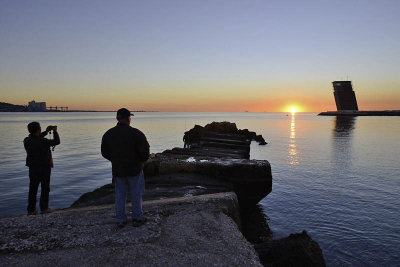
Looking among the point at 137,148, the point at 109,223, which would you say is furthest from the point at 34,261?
the point at 137,148

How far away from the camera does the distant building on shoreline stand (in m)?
176

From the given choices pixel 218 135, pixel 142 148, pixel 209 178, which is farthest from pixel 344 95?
pixel 142 148

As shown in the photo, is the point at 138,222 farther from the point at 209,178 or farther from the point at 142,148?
the point at 209,178

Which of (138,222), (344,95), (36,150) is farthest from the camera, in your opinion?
(344,95)

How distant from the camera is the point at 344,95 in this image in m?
178

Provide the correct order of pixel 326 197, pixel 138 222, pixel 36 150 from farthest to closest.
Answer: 1. pixel 326 197
2. pixel 36 150
3. pixel 138 222

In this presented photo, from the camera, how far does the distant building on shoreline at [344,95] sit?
176 meters

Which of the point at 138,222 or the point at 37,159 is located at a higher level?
the point at 37,159

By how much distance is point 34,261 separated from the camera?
376 centimetres

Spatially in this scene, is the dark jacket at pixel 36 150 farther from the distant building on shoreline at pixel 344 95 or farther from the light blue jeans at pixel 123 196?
the distant building on shoreline at pixel 344 95

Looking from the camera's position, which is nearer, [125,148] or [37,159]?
[125,148]

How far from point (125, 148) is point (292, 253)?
12.7 feet

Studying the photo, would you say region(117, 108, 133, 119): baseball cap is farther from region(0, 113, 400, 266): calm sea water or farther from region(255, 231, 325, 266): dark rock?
region(0, 113, 400, 266): calm sea water

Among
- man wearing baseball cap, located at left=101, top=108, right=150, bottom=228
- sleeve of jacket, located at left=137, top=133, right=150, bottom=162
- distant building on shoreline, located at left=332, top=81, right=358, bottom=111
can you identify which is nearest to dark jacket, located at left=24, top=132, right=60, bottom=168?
man wearing baseball cap, located at left=101, top=108, right=150, bottom=228
